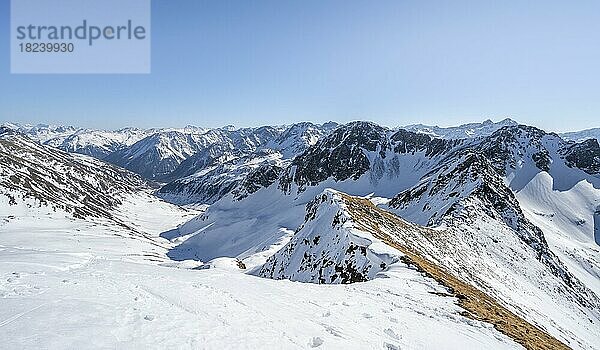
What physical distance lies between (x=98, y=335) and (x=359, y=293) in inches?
565

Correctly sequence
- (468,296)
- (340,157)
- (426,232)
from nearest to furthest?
(468,296) < (426,232) < (340,157)

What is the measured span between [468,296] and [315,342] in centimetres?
1636

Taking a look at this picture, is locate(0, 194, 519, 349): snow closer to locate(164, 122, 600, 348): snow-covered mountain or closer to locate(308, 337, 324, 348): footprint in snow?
locate(308, 337, 324, 348): footprint in snow

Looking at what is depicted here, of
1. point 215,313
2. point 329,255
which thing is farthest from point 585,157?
point 215,313

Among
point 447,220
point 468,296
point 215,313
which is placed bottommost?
point 447,220

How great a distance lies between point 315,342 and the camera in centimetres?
1176

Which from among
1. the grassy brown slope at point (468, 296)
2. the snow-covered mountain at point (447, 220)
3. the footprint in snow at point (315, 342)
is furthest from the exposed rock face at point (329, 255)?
the footprint in snow at point (315, 342)

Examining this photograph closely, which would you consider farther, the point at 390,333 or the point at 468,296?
the point at 468,296

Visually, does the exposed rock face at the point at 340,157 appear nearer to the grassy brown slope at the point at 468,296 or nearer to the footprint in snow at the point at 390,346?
the grassy brown slope at the point at 468,296

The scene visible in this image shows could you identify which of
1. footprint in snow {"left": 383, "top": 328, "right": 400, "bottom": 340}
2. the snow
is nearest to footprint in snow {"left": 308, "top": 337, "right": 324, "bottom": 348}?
the snow

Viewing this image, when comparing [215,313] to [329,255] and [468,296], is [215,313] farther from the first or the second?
[329,255]

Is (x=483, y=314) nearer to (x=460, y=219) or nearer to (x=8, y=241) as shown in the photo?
(x=460, y=219)

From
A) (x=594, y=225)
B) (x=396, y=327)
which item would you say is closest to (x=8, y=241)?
(x=396, y=327)

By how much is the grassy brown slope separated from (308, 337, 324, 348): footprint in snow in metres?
11.2
